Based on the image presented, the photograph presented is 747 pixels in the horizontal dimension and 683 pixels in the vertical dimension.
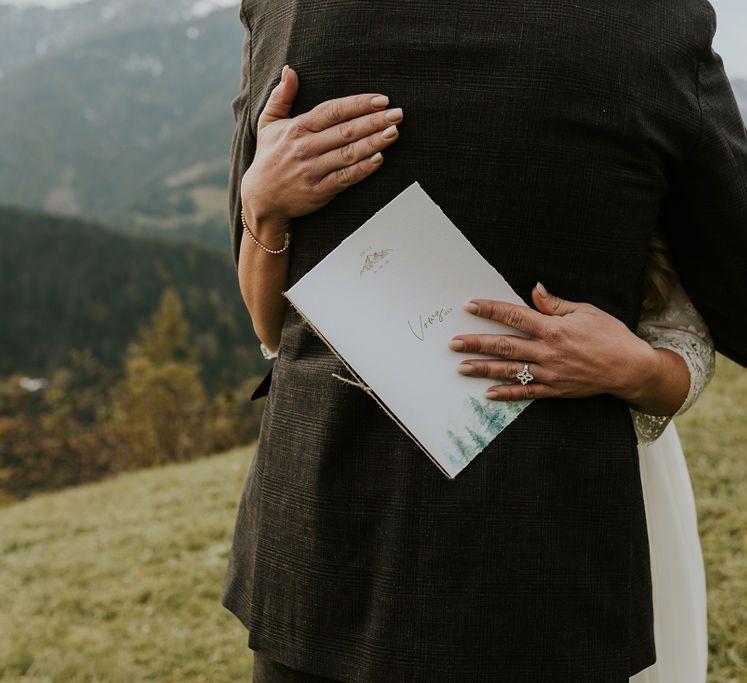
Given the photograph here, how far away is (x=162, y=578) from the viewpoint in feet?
13.4

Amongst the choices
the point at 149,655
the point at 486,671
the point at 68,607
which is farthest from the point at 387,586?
the point at 68,607

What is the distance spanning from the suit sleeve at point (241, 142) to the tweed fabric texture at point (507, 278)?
0.11 ft

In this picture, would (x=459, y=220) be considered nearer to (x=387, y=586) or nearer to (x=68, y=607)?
(x=387, y=586)

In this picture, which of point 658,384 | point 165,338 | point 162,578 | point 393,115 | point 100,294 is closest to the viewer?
point 393,115

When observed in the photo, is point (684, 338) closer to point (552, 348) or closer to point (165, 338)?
point (552, 348)

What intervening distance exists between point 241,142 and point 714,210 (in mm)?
623

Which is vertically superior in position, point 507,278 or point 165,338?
point 507,278

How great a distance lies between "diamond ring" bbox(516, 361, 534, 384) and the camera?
2.97ft

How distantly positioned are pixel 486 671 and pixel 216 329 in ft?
187

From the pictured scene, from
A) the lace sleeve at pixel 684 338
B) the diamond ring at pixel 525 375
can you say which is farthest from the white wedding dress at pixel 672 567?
the diamond ring at pixel 525 375

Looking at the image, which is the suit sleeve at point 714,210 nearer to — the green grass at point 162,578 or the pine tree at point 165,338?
the green grass at point 162,578

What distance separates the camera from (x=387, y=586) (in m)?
0.89

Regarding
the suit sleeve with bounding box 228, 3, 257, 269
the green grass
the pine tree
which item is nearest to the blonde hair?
the suit sleeve with bounding box 228, 3, 257, 269

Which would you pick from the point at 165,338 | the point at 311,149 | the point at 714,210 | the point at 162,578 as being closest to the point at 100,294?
the point at 165,338
